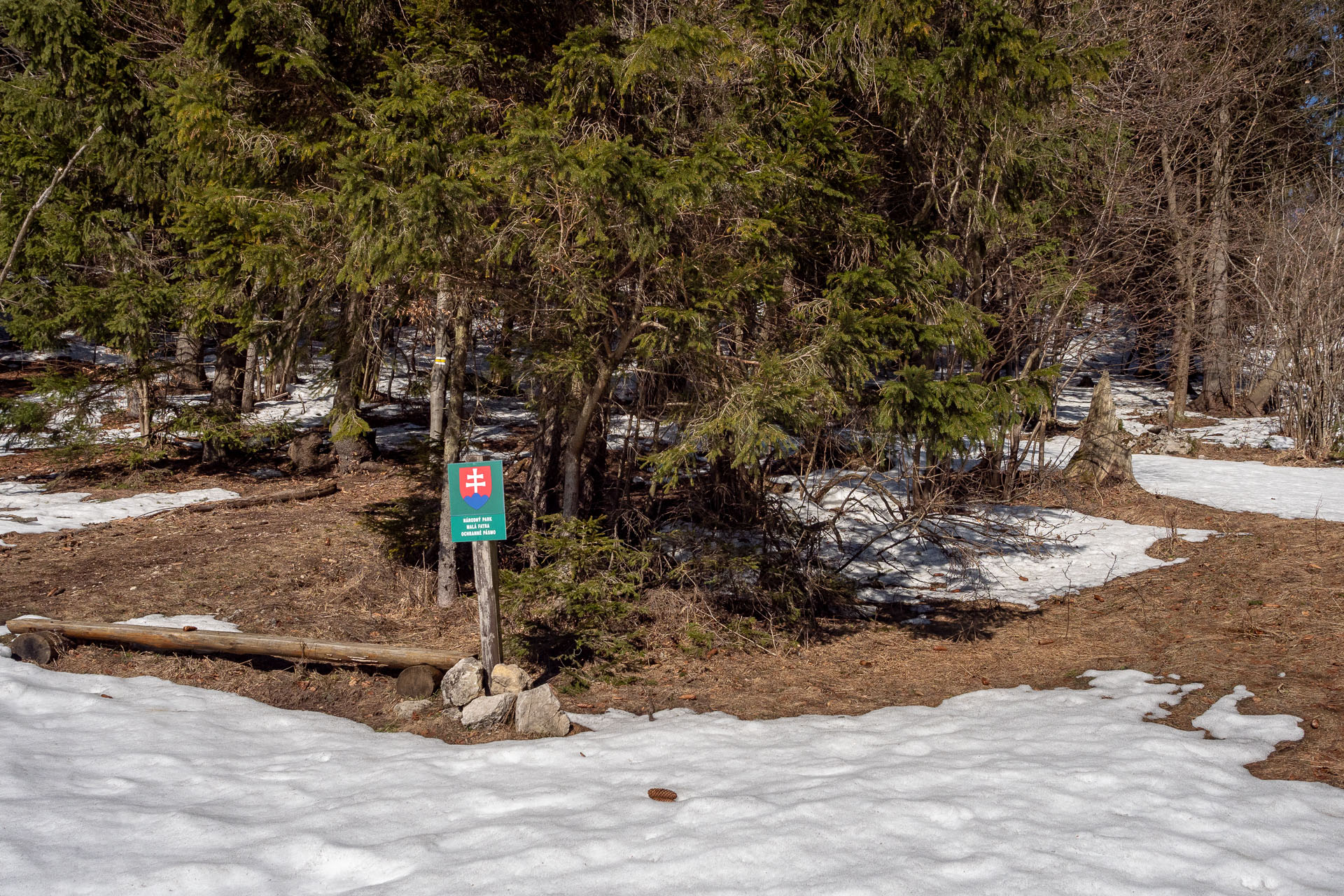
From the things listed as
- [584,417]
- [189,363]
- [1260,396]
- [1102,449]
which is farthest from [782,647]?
[1260,396]

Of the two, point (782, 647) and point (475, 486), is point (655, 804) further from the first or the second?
point (782, 647)

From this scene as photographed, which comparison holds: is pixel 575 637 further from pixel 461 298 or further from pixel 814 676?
pixel 461 298

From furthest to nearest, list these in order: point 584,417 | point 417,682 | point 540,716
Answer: point 584,417
point 417,682
point 540,716

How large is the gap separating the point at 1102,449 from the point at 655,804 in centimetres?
1238

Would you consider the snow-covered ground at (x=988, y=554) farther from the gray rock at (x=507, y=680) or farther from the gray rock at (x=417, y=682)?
the gray rock at (x=417, y=682)

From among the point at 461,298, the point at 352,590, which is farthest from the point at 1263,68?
the point at 352,590

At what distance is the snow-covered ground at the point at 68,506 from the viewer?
1055 centimetres

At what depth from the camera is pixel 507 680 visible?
6086 mm

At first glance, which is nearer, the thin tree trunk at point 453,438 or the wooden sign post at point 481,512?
the wooden sign post at point 481,512

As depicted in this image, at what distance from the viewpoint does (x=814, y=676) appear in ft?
24.0

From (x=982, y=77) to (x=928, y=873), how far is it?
6.10 metres

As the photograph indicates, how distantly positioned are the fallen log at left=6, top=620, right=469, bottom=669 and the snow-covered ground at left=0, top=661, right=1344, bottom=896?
572 millimetres

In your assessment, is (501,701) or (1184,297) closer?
(501,701)

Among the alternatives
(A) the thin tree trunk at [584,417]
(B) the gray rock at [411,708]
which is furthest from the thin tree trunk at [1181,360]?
(B) the gray rock at [411,708]
